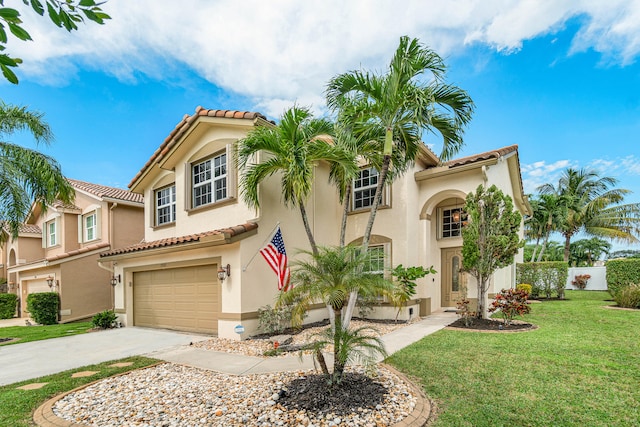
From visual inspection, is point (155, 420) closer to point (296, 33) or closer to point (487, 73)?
point (296, 33)

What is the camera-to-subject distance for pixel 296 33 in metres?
10.0

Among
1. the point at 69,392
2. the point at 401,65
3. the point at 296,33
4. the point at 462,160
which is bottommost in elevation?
the point at 69,392

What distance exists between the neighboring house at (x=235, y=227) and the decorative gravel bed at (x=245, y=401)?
12.0 ft

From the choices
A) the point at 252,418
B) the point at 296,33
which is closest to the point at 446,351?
the point at 252,418

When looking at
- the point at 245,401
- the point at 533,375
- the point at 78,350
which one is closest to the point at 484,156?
the point at 533,375

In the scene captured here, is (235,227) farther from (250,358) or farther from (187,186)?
(187,186)

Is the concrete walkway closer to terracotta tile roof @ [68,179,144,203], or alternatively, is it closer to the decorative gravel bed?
the decorative gravel bed

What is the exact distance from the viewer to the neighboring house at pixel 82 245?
16.6m

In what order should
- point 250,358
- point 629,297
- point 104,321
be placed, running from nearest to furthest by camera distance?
point 250,358
point 629,297
point 104,321

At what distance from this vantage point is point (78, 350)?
9477 mm

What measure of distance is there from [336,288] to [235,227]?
564 centimetres

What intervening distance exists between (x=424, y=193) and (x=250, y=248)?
6921mm

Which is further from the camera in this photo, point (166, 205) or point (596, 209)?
point (596, 209)

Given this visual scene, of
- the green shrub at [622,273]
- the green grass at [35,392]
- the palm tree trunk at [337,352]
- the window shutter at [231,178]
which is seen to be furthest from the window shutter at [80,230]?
the green shrub at [622,273]
